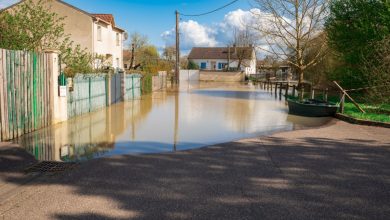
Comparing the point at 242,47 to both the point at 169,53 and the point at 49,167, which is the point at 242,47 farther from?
the point at 49,167

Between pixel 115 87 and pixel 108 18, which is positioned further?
pixel 108 18

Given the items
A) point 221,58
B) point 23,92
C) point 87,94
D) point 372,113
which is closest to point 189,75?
point 221,58

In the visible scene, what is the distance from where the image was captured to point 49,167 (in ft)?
21.9

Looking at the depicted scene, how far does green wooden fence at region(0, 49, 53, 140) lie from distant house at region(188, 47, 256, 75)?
65.8 meters

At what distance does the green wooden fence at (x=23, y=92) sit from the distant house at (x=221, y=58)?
65.8 meters

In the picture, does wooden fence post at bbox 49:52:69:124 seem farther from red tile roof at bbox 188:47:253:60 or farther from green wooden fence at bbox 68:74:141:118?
red tile roof at bbox 188:47:253:60

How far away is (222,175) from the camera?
6250 mm

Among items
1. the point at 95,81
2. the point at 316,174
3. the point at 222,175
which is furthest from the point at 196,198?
the point at 95,81

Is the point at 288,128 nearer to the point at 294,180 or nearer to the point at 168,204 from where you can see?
the point at 294,180

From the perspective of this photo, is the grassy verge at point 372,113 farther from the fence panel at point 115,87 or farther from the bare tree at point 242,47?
the bare tree at point 242,47

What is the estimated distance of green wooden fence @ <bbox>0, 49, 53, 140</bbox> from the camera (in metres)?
8.82

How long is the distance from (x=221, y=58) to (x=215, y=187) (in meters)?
79.7

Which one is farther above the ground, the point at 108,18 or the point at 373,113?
the point at 108,18

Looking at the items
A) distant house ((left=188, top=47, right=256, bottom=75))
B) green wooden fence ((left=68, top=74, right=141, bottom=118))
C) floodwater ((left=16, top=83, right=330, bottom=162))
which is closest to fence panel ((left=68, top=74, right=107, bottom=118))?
green wooden fence ((left=68, top=74, right=141, bottom=118))
